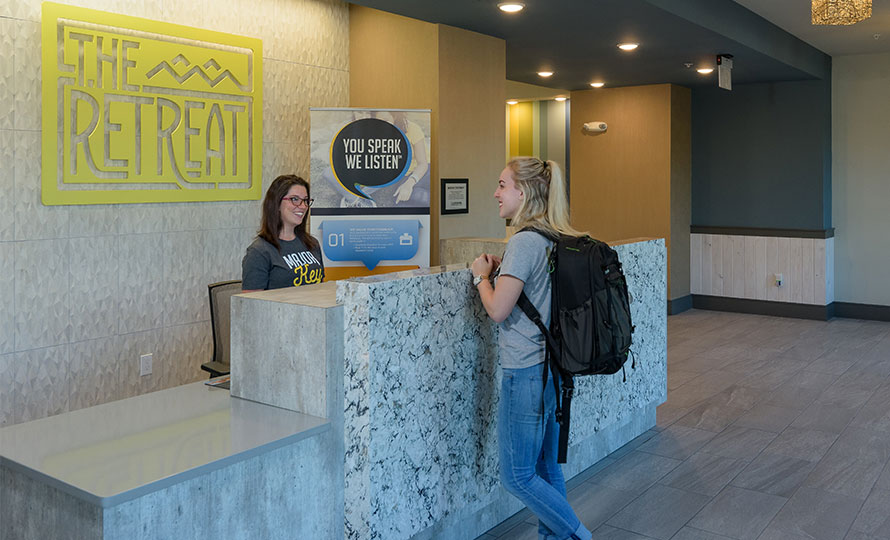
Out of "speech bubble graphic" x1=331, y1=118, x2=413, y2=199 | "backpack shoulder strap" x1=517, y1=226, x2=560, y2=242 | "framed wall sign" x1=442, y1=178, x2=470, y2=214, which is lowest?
"backpack shoulder strap" x1=517, y1=226, x2=560, y2=242

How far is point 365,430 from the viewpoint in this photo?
8.22 ft

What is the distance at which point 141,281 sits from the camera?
14.5 feet

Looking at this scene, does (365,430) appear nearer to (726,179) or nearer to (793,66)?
(793,66)

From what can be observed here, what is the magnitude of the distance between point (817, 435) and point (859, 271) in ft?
15.2

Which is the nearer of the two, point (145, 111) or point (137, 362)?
point (145, 111)

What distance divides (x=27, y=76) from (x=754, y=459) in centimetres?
413

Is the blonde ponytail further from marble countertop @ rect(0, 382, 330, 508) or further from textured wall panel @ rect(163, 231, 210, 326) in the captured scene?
textured wall panel @ rect(163, 231, 210, 326)

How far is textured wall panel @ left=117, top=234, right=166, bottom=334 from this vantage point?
434 centimetres

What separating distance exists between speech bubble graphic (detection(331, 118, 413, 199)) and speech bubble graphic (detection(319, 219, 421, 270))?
0.21m

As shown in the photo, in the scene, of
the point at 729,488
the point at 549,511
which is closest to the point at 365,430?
the point at 549,511

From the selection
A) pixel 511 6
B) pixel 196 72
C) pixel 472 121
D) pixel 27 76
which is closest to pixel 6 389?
pixel 27 76

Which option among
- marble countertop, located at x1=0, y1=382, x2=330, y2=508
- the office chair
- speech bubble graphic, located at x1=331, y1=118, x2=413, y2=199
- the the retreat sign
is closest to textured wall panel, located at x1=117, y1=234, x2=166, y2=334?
the the retreat sign

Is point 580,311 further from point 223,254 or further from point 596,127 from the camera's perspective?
point 596,127

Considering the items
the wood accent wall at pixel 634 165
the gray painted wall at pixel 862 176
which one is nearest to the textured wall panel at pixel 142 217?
the wood accent wall at pixel 634 165
